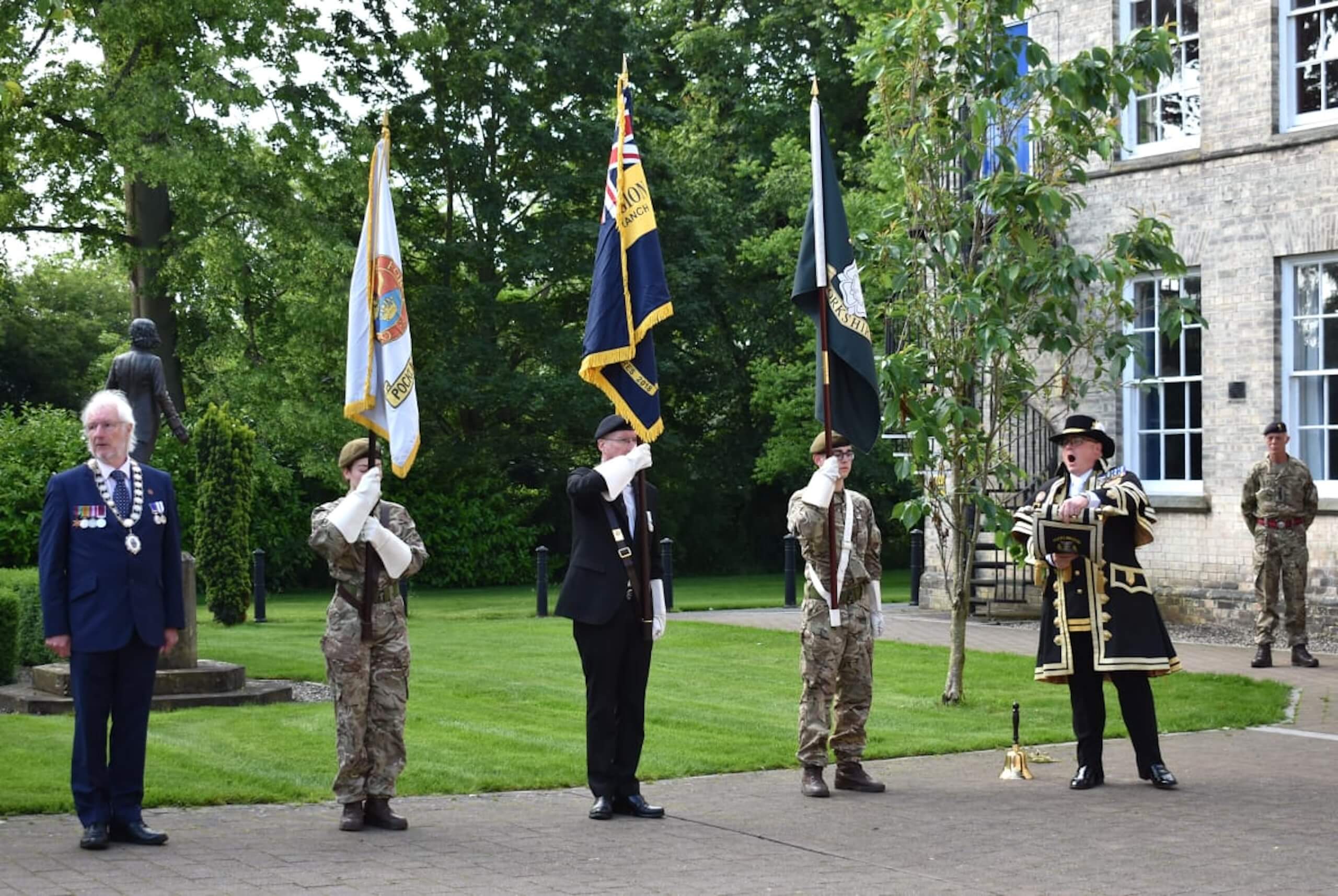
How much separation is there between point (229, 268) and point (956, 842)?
21.4 metres

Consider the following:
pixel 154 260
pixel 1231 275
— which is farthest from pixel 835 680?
pixel 154 260

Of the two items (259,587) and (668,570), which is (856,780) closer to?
(259,587)

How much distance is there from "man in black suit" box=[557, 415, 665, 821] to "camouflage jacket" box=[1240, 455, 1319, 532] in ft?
29.8

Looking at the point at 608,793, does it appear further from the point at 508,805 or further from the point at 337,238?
the point at 337,238

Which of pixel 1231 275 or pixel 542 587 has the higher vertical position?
pixel 1231 275

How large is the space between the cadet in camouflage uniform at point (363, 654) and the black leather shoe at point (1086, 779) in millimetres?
3709

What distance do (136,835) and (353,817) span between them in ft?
3.29

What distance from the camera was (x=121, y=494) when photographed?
8094 millimetres

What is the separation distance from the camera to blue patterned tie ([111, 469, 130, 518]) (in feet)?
26.5

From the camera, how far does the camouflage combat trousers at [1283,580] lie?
16.2 meters

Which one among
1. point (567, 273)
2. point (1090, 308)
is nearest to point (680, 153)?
point (567, 273)

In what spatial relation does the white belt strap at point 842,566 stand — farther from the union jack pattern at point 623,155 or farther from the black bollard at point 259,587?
the black bollard at point 259,587

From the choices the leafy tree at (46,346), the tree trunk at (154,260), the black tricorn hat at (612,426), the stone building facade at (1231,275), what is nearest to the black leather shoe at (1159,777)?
the black tricorn hat at (612,426)

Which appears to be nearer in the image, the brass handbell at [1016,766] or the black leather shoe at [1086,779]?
the black leather shoe at [1086,779]
